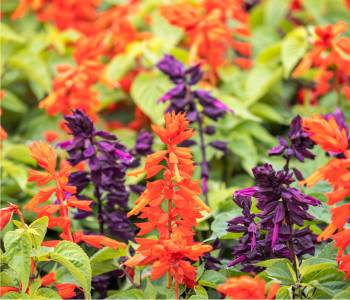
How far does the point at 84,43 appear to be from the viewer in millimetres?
2688

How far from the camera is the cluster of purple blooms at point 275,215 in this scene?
1.63 meters

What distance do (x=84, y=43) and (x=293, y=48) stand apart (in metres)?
0.92

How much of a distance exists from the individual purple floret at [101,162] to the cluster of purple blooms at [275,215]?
39 centimetres

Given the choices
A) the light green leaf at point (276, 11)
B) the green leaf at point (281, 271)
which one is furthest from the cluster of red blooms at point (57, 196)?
the light green leaf at point (276, 11)

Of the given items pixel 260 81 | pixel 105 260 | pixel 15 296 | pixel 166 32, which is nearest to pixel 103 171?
pixel 105 260

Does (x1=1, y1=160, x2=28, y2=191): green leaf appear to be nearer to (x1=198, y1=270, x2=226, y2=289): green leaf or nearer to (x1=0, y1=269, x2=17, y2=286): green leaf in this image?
(x1=0, y1=269, x2=17, y2=286): green leaf

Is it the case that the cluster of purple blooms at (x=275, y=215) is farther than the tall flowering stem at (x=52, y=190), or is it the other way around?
the tall flowering stem at (x=52, y=190)

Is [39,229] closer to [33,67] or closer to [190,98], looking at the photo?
[190,98]

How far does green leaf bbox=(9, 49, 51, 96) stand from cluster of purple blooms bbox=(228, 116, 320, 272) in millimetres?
1540

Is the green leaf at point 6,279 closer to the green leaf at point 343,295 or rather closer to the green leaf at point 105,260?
the green leaf at point 105,260

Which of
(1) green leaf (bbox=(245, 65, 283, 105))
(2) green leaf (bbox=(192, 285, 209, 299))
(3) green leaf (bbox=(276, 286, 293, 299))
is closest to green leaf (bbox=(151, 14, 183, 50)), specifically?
(1) green leaf (bbox=(245, 65, 283, 105))

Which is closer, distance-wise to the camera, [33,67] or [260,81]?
[260,81]

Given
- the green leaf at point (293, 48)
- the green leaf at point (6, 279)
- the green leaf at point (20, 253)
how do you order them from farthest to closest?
the green leaf at point (293, 48)
the green leaf at point (6, 279)
the green leaf at point (20, 253)

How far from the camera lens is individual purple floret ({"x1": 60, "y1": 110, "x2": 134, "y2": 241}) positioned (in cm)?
197
